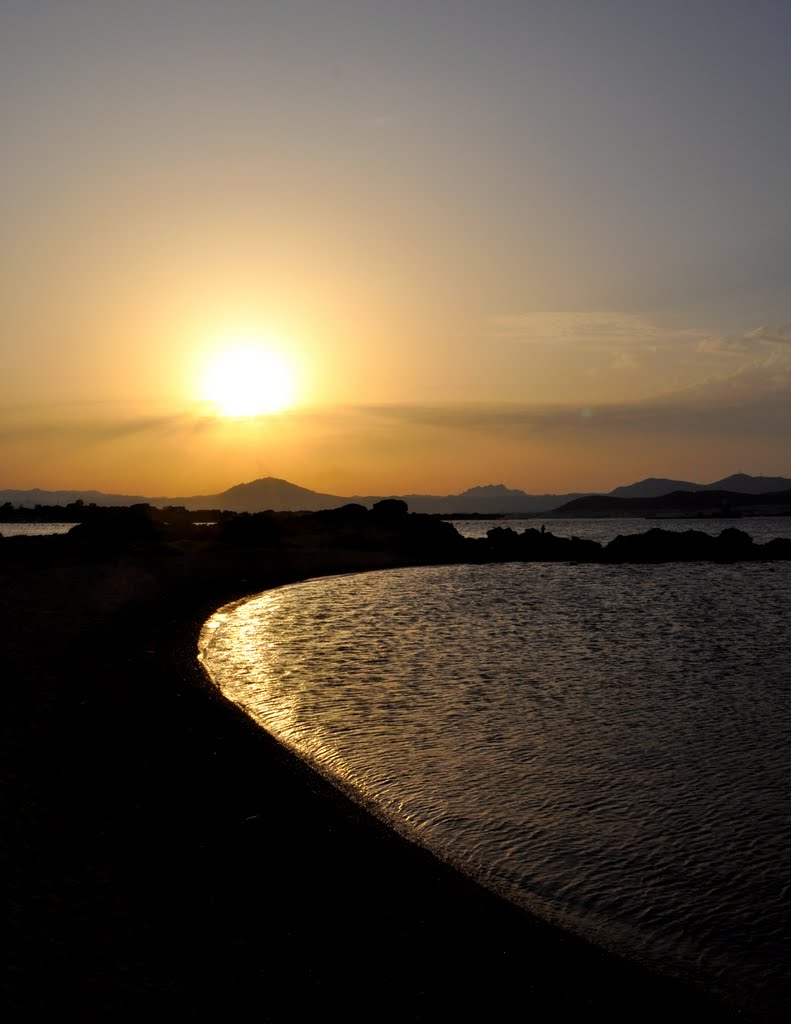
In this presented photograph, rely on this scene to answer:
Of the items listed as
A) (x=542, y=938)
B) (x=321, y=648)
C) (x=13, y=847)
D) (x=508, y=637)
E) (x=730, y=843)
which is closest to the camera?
(x=542, y=938)

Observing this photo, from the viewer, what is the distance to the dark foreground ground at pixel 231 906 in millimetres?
6617

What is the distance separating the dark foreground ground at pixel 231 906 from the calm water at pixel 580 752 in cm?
88

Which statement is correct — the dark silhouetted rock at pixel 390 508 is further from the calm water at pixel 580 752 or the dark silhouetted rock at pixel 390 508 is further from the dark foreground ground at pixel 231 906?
the dark foreground ground at pixel 231 906

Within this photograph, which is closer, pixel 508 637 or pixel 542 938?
pixel 542 938

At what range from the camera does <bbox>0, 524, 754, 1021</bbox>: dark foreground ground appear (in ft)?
21.7

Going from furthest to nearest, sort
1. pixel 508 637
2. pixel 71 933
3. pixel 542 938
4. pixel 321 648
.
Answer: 1. pixel 508 637
2. pixel 321 648
3. pixel 542 938
4. pixel 71 933

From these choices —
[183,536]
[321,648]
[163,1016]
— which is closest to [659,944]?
[163,1016]

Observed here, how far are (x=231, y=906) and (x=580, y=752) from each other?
867 centimetres

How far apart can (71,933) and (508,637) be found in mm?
25145

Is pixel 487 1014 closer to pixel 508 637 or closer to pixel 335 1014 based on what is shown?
pixel 335 1014

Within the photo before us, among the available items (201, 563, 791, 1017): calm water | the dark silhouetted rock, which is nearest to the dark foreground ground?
(201, 563, 791, 1017): calm water

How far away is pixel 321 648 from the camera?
27766mm

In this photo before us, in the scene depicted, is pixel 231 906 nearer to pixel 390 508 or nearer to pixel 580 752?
pixel 580 752

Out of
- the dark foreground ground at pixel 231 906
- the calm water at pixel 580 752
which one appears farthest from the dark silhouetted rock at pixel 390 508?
the dark foreground ground at pixel 231 906
